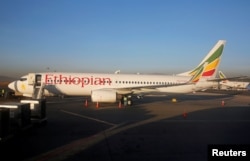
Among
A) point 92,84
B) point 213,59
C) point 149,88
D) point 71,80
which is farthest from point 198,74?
point 71,80

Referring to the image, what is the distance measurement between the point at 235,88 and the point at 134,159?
90.7 meters

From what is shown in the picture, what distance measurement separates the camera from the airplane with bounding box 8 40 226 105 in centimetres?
2895

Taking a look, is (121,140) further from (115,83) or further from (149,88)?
(115,83)

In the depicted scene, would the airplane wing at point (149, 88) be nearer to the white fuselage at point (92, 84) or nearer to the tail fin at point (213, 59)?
the white fuselage at point (92, 84)

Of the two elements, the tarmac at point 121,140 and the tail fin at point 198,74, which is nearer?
the tarmac at point 121,140

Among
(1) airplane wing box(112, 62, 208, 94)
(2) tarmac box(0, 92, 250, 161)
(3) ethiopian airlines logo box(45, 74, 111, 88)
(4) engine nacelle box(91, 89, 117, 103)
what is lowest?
(2) tarmac box(0, 92, 250, 161)

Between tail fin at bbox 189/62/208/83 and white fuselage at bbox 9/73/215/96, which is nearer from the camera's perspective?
white fuselage at bbox 9/73/215/96

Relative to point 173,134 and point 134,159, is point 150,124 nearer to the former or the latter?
point 173,134

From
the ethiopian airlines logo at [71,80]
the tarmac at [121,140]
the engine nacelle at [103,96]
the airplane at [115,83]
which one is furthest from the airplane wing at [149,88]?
the tarmac at [121,140]

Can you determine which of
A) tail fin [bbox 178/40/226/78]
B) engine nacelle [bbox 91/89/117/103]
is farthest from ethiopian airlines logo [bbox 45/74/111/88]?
tail fin [bbox 178/40/226/78]

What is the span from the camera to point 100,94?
26.8 meters

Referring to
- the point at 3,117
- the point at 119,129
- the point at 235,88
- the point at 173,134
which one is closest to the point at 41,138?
the point at 3,117

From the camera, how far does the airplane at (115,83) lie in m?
29.0

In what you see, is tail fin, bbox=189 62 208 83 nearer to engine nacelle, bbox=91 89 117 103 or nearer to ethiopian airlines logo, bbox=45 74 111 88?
engine nacelle, bbox=91 89 117 103
